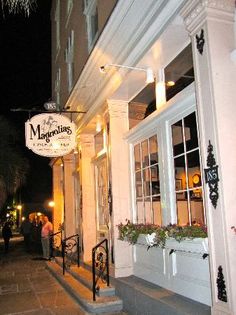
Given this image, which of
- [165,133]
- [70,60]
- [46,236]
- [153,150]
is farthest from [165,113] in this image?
[46,236]

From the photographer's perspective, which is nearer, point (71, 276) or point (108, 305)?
point (108, 305)

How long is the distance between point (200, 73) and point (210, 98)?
0.39 meters

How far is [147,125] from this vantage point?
20.0 feet

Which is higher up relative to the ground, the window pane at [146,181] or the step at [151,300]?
the window pane at [146,181]

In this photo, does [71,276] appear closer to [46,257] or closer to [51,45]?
[46,257]

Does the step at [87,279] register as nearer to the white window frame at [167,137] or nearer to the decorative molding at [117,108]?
the white window frame at [167,137]

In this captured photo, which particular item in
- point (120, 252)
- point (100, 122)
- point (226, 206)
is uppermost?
point (100, 122)

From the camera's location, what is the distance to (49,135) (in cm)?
809

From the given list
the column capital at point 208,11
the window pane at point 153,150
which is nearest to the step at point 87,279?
the window pane at point 153,150

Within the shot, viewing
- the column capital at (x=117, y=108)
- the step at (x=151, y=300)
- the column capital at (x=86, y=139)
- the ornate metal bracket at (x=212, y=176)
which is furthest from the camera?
the column capital at (x=86, y=139)

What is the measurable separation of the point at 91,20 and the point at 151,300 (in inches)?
279

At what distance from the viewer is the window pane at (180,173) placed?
17.0 ft

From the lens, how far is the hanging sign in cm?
802

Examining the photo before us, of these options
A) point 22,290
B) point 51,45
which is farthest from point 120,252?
point 51,45
